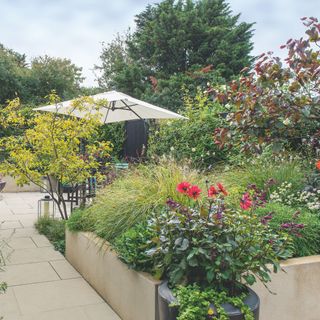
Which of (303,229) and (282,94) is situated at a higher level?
(282,94)

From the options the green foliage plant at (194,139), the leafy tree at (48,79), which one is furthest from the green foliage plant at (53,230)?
the leafy tree at (48,79)

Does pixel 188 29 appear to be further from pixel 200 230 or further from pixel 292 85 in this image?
pixel 200 230

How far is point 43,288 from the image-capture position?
3.52 m

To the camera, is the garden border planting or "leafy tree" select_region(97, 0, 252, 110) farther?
"leafy tree" select_region(97, 0, 252, 110)

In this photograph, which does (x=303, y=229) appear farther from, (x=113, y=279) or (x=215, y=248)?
(x=113, y=279)

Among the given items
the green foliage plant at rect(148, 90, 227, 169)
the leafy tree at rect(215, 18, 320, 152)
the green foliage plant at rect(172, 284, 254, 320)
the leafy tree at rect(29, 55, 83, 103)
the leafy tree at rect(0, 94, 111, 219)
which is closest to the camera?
the green foliage plant at rect(172, 284, 254, 320)

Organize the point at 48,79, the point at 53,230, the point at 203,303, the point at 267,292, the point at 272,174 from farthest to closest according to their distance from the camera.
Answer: the point at 48,79 < the point at 53,230 < the point at 272,174 < the point at 267,292 < the point at 203,303

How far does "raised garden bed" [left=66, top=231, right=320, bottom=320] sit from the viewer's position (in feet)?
8.55

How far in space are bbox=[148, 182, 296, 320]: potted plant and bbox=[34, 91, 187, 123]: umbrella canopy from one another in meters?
3.61

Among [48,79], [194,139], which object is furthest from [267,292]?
[48,79]

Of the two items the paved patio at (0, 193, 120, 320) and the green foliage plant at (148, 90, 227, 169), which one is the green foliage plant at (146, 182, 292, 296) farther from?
the green foliage plant at (148, 90, 227, 169)

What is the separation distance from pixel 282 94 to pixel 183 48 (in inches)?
557

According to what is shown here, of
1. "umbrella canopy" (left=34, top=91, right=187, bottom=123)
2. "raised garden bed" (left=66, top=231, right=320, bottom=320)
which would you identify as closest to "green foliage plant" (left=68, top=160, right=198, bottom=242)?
"raised garden bed" (left=66, top=231, right=320, bottom=320)

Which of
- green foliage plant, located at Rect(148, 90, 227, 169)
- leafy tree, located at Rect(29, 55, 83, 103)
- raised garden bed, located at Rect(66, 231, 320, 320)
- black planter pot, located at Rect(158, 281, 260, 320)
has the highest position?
leafy tree, located at Rect(29, 55, 83, 103)
